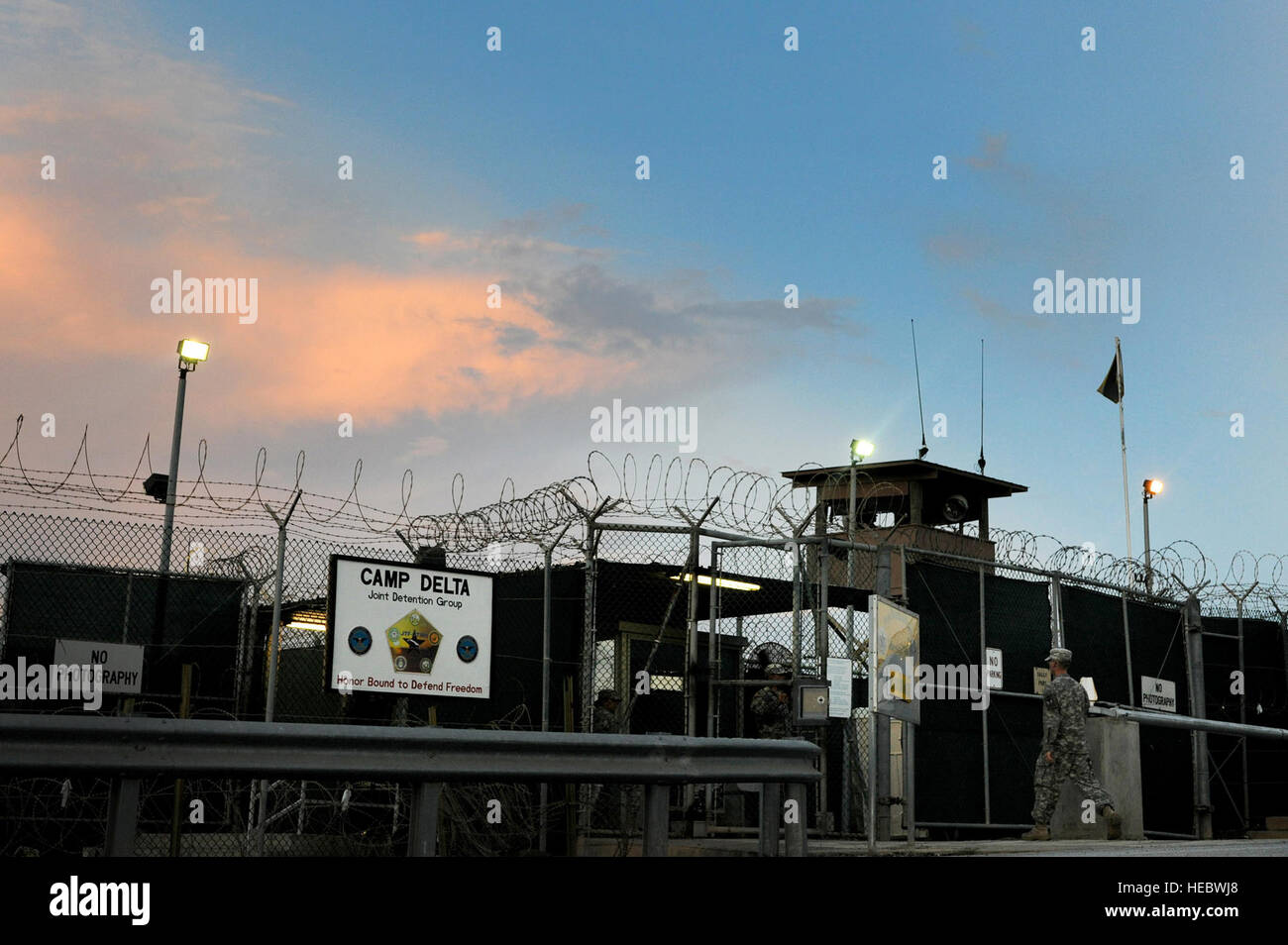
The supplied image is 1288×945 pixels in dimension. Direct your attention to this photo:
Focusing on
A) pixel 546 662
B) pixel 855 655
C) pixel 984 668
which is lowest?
pixel 546 662

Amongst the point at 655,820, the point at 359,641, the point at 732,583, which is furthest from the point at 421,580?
the point at 732,583

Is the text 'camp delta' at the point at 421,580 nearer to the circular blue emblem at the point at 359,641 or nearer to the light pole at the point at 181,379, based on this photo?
the circular blue emblem at the point at 359,641

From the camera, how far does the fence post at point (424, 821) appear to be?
5.61 metres

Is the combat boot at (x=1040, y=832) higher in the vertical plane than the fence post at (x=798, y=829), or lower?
lower

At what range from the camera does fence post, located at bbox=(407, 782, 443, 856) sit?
18.4 feet

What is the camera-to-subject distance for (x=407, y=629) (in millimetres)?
11039

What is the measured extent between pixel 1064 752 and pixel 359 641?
680cm

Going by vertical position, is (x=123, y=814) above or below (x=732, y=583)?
below

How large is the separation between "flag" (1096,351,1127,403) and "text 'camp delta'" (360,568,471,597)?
2054 centimetres

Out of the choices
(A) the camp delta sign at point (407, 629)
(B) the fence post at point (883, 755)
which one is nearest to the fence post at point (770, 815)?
(A) the camp delta sign at point (407, 629)

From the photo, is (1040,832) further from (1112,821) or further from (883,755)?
(883,755)

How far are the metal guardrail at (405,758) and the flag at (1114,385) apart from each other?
934 inches

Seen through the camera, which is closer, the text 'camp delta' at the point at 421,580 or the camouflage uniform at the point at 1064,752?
the text 'camp delta' at the point at 421,580
